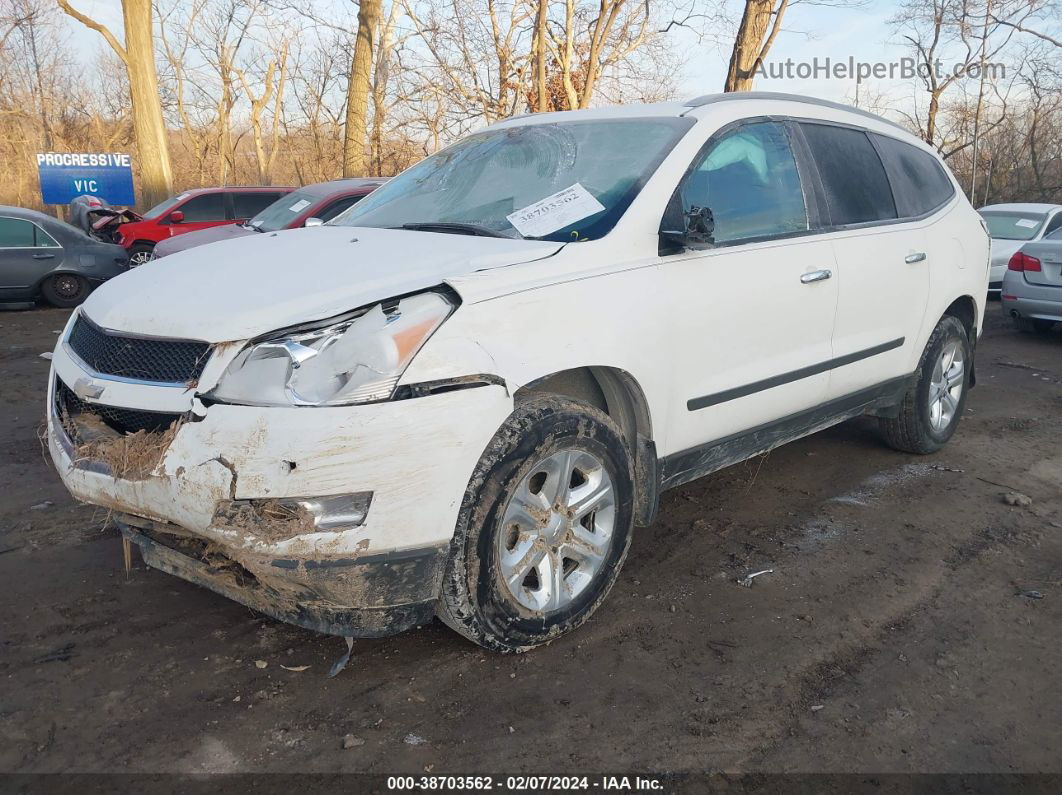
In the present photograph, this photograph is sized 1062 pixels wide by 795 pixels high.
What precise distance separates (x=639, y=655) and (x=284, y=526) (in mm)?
1331

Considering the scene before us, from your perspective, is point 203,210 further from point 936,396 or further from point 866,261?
point 866,261

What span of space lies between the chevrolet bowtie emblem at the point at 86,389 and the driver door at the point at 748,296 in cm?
199

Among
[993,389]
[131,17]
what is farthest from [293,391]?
[131,17]

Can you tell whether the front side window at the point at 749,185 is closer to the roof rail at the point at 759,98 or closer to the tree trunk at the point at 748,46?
the roof rail at the point at 759,98

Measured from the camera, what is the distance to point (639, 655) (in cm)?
305

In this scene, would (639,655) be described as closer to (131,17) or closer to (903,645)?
(903,645)

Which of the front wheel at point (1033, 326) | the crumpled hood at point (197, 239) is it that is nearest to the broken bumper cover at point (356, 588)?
the crumpled hood at point (197, 239)

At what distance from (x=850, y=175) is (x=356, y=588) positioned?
327 cm

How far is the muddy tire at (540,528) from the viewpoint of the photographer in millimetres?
2701

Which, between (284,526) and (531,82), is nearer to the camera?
(284,526)

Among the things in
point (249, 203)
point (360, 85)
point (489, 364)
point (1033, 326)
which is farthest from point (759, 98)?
point (360, 85)

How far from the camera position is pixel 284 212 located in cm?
1053

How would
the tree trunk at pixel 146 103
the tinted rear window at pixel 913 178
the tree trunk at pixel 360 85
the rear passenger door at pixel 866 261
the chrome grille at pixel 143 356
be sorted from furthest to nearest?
1. the tree trunk at pixel 146 103
2. the tree trunk at pixel 360 85
3. the tinted rear window at pixel 913 178
4. the rear passenger door at pixel 866 261
5. the chrome grille at pixel 143 356

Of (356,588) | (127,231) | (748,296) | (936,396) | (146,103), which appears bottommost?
(936,396)
